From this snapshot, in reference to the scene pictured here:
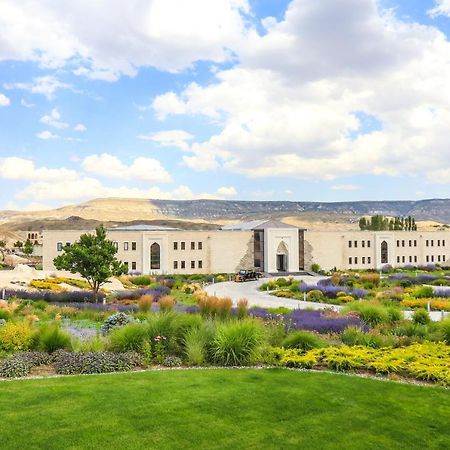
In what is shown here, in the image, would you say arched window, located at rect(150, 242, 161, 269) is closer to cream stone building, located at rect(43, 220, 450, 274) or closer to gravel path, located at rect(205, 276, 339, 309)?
cream stone building, located at rect(43, 220, 450, 274)

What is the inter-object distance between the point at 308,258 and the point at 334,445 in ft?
173

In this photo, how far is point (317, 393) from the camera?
324 inches

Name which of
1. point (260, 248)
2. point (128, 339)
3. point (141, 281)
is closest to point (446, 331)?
point (128, 339)

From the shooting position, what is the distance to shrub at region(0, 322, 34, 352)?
11148mm

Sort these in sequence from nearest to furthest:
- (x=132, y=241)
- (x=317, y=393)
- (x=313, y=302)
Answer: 1. (x=317, y=393)
2. (x=313, y=302)
3. (x=132, y=241)

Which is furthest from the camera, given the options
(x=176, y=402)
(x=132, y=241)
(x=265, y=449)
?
(x=132, y=241)

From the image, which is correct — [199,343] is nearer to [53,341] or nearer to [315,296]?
[53,341]

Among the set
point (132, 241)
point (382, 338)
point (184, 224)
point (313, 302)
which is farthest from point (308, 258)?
point (184, 224)

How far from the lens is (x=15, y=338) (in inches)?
444

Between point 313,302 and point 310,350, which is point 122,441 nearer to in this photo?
point 310,350

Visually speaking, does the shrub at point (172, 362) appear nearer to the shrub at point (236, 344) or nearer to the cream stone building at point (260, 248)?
the shrub at point (236, 344)

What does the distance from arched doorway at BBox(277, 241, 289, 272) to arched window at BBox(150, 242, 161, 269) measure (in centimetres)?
1345

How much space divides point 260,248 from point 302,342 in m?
45.9

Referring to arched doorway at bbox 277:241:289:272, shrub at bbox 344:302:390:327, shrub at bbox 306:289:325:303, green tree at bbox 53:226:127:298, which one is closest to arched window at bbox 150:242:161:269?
arched doorway at bbox 277:241:289:272
